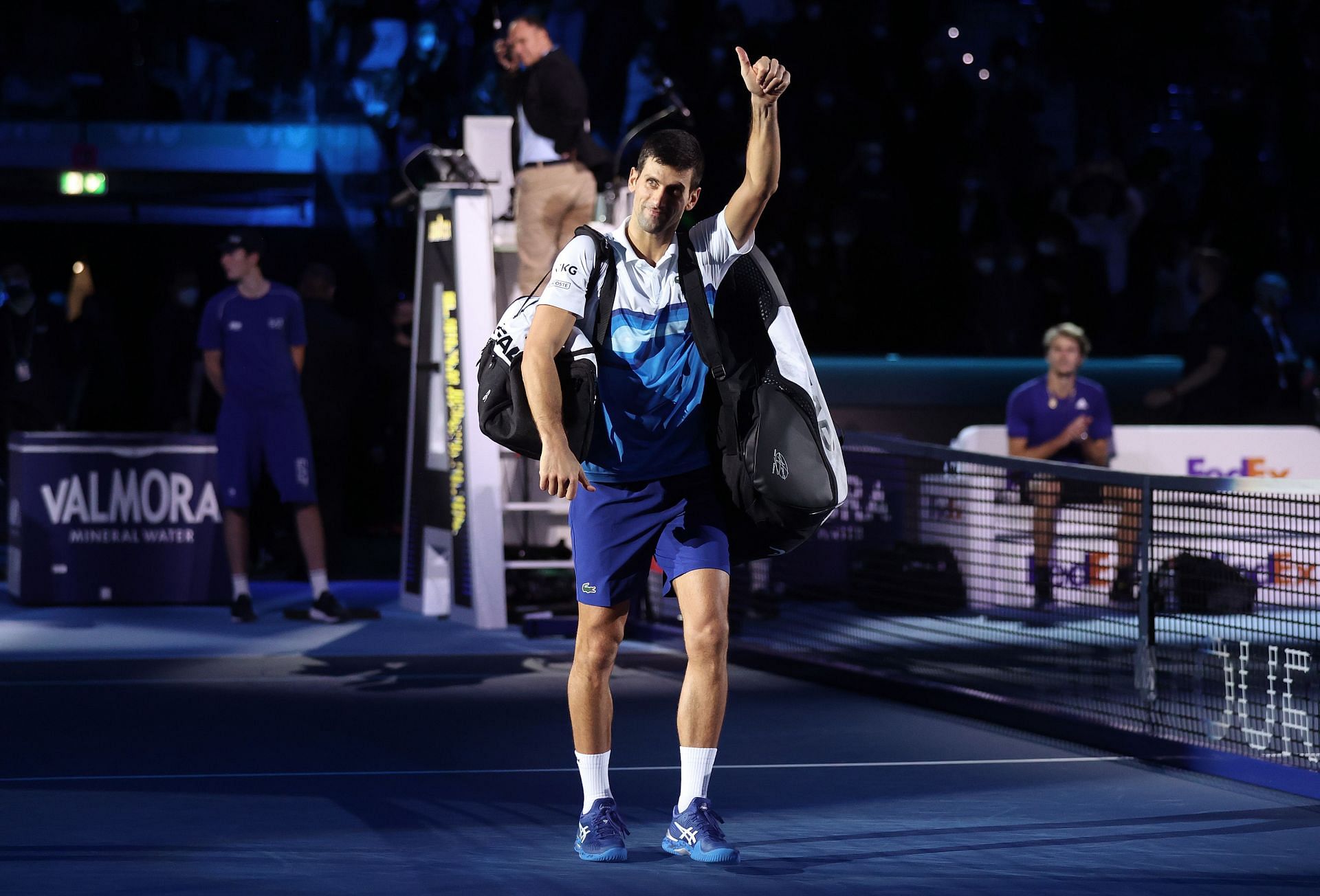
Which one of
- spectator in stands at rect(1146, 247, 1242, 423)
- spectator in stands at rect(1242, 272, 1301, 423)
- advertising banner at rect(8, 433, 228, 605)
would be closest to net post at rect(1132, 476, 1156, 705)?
advertising banner at rect(8, 433, 228, 605)

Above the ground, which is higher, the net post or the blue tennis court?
the net post

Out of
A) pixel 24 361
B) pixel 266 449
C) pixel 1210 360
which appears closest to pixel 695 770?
pixel 266 449

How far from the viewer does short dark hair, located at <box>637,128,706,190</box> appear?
5504 mm

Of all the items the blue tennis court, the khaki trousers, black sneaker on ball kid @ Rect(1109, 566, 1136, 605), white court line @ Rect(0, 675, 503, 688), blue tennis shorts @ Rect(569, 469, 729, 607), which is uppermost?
the khaki trousers

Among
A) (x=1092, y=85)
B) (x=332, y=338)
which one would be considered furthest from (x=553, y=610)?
(x=1092, y=85)

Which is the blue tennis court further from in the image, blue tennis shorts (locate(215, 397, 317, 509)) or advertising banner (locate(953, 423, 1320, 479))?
advertising banner (locate(953, 423, 1320, 479))

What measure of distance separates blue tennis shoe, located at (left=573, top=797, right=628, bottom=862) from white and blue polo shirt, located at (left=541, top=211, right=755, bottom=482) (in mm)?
1008

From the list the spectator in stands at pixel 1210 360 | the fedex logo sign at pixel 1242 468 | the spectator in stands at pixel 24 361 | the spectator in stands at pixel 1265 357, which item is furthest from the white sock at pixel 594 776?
the spectator in stands at pixel 24 361

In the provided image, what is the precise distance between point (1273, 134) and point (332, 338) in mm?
10732

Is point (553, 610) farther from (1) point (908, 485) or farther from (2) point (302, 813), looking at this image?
(2) point (302, 813)

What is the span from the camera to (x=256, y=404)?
1144cm

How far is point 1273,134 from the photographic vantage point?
19.7 m

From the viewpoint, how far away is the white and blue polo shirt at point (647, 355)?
5.59 metres

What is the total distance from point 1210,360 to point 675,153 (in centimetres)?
1008
